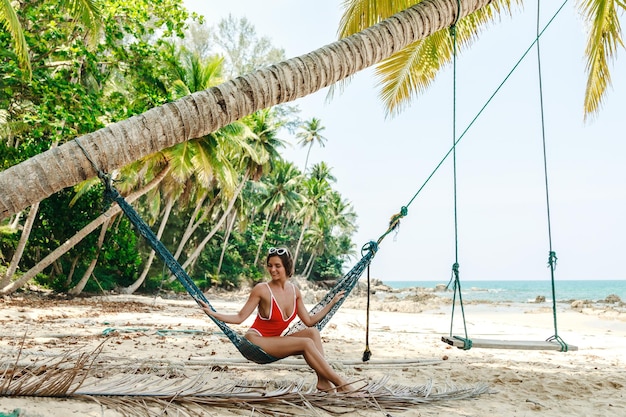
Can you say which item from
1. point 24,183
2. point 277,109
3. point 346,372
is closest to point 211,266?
point 277,109

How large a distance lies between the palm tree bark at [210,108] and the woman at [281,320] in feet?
2.51

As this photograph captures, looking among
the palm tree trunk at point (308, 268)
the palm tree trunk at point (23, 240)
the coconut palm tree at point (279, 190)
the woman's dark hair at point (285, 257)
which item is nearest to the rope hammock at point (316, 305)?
the woman's dark hair at point (285, 257)

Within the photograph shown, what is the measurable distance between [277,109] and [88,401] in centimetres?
2055

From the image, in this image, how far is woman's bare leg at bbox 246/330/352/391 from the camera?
2422 mm

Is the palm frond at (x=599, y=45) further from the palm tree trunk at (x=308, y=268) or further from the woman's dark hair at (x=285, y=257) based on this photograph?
the palm tree trunk at (x=308, y=268)

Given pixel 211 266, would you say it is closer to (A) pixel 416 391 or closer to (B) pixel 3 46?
(B) pixel 3 46

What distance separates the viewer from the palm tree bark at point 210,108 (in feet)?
6.21

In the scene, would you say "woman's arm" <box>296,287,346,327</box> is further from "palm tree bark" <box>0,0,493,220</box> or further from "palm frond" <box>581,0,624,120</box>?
"palm frond" <box>581,0,624,120</box>

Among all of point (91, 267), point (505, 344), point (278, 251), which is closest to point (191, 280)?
point (278, 251)

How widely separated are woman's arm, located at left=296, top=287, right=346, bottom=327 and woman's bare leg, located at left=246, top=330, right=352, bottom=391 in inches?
6.3

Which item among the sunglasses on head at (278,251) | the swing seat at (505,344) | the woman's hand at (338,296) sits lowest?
the swing seat at (505,344)

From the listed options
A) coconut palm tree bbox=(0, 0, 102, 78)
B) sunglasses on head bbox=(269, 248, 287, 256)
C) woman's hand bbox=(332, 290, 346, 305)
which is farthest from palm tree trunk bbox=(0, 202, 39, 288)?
woman's hand bbox=(332, 290, 346, 305)

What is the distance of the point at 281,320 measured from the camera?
2510 mm

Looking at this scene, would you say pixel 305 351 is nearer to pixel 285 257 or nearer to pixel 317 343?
pixel 317 343
